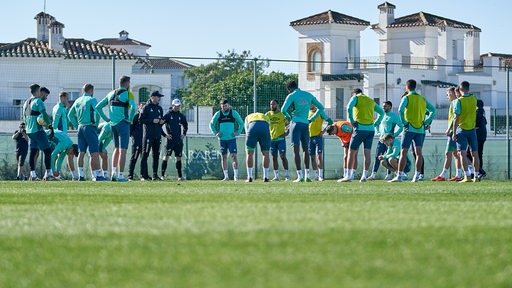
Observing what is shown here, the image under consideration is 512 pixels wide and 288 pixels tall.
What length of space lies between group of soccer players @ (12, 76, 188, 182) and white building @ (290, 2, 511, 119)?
3882 cm

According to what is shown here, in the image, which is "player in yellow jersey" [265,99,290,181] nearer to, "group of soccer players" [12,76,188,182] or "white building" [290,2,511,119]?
"group of soccer players" [12,76,188,182]

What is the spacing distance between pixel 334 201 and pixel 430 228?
4.11 meters

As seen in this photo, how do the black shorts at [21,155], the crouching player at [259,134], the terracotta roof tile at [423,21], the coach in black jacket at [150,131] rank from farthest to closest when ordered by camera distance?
the terracotta roof tile at [423,21]
the black shorts at [21,155]
the coach in black jacket at [150,131]
the crouching player at [259,134]

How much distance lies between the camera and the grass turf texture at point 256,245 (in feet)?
20.4

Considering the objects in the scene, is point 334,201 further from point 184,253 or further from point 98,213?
point 184,253

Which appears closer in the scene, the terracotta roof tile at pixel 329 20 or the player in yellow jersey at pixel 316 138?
the player in yellow jersey at pixel 316 138

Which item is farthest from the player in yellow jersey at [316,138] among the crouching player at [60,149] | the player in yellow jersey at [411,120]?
the crouching player at [60,149]

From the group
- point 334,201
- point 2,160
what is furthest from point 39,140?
point 334,201

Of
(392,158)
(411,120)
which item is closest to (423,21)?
(392,158)

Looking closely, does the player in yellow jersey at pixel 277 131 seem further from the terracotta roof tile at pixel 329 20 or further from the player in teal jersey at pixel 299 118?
the terracotta roof tile at pixel 329 20

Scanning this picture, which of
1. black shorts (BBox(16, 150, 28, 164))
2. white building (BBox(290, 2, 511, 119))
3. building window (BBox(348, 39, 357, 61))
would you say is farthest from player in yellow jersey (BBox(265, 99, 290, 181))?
building window (BBox(348, 39, 357, 61))

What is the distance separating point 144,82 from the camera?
6825cm

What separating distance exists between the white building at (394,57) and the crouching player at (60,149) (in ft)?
127

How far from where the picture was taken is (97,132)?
81.6 ft
